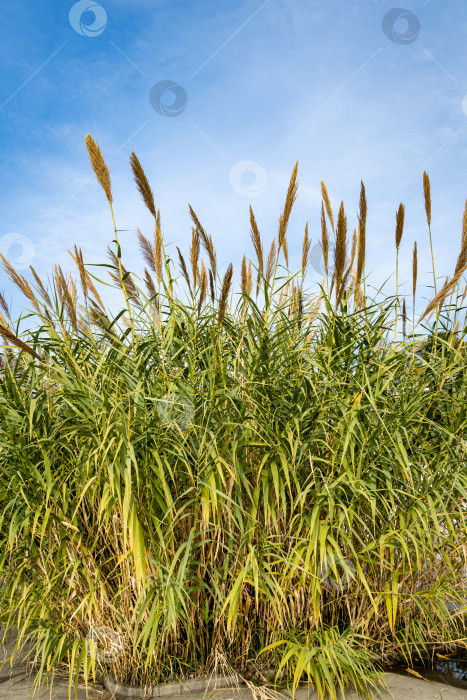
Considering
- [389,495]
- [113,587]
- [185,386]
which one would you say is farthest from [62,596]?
[389,495]

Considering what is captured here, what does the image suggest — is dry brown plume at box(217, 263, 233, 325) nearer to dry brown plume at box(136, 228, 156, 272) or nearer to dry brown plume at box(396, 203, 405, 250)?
dry brown plume at box(136, 228, 156, 272)

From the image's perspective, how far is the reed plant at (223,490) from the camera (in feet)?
6.02

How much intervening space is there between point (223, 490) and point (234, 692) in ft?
2.59

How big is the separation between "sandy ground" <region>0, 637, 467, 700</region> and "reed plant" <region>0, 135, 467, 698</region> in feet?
0.27

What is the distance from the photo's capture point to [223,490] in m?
1.97

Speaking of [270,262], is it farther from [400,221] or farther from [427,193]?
[427,193]

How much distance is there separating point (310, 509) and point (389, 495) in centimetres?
35

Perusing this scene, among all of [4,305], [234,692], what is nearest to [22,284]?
[4,305]

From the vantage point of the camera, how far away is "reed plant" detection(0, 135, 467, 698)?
6.02 feet

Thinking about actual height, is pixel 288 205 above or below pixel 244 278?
above

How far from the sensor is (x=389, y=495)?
2055 millimetres

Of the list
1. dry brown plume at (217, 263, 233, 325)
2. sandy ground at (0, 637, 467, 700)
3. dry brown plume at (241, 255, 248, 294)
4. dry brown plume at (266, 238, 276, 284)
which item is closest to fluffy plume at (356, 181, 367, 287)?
dry brown plume at (266, 238, 276, 284)

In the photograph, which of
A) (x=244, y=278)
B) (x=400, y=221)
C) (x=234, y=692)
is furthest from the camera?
(x=400, y=221)

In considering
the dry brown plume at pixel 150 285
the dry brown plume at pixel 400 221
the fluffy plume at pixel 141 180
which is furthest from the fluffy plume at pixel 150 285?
the dry brown plume at pixel 400 221
